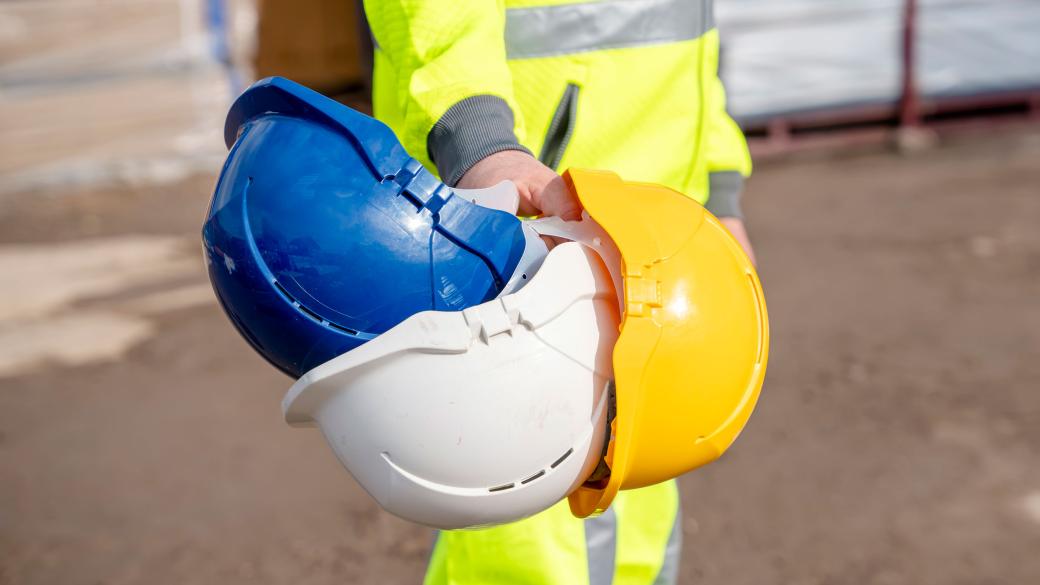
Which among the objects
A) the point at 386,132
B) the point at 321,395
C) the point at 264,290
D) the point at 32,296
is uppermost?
the point at 386,132

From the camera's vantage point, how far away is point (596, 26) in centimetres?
167

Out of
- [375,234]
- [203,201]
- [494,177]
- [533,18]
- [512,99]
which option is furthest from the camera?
[203,201]

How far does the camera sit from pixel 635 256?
127cm

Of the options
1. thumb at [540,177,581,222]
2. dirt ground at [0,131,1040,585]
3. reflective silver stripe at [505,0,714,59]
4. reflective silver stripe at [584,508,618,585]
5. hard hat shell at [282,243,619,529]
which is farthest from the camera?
dirt ground at [0,131,1040,585]

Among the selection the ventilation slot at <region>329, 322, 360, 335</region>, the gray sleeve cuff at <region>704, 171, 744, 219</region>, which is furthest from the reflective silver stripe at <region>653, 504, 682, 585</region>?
the ventilation slot at <region>329, 322, 360, 335</region>

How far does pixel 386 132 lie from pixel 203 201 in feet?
17.6

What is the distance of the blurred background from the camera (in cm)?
302

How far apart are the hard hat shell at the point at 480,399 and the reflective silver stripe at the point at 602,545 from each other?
0.46 m

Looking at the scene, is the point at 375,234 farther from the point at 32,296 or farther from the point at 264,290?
the point at 32,296

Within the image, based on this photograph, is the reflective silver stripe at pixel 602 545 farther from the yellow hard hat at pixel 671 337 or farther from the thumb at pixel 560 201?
the thumb at pixel 560 201

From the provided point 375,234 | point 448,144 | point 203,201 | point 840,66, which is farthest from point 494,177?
point 840,66

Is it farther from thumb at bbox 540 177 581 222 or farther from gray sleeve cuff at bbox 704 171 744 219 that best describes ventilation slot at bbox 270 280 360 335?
gray sleeve cuff at bbox 704 171 744 219

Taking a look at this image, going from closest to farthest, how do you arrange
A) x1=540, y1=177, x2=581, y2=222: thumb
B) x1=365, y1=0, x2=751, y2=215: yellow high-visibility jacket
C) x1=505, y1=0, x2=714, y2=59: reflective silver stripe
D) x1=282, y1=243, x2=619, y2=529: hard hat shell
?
x1=282, y1=243, x2=619, y2=529: hard hat shell → x1=540, y1=177, x2=581, y2=222: thumb → x1=365, y1=0, x2=751, y2=215: yellow high-visibility jacket → x1=505, y1=0, x2=714, y2=59: reflective silver stripe

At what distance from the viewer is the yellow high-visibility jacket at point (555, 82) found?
4.86ft
